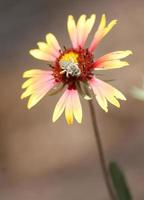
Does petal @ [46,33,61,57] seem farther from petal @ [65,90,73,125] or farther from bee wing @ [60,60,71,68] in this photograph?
petal @ [65,90,73,125]

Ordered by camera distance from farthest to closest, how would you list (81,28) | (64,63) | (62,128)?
(62,128)
(81,28)
(64,63)

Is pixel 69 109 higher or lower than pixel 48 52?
lower

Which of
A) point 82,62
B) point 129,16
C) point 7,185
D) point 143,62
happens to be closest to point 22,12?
point 129,16

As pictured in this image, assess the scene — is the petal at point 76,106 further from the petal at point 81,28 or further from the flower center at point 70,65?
the petal at point 81,28

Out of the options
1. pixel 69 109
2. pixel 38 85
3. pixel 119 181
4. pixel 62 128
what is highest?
pixel 62 128

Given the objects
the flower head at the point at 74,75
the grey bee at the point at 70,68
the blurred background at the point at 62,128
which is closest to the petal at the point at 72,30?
the flower head at the point at 74,75

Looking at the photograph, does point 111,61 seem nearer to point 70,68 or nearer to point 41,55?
point 70,68

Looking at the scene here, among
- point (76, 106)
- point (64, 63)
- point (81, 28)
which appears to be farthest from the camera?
point (81, 28)

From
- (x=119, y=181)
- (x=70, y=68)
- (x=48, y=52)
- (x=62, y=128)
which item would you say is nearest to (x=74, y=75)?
(x=70, y=68)

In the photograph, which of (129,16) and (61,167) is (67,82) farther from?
(129,16)
